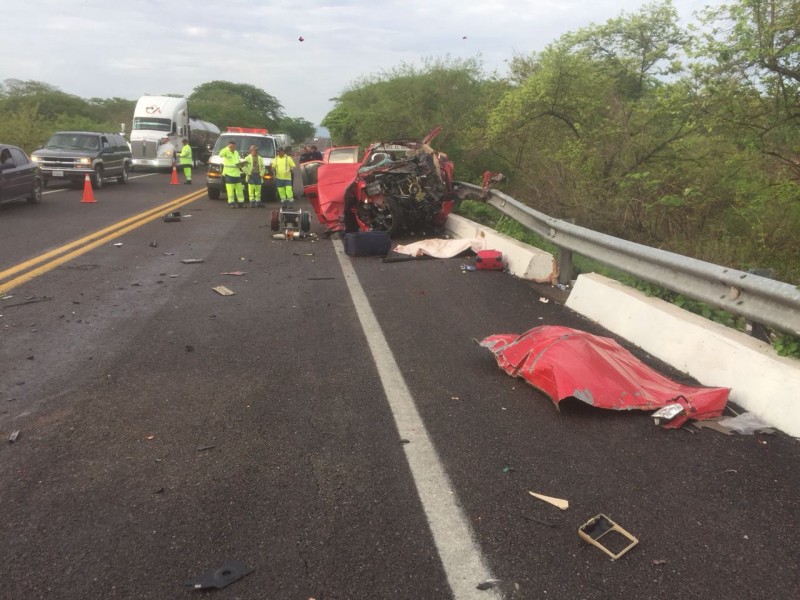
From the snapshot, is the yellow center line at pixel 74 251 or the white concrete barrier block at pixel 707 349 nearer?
the white concrete barrier block at pixel 707 349

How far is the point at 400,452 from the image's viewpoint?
3652 millimetres

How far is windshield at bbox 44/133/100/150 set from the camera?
22.4 m

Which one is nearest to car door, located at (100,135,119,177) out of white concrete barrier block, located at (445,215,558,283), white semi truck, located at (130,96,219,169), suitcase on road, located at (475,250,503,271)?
white semi truck, located at (130,96,219,169)

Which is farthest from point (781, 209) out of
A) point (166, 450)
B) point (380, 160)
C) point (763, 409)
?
point (166, 450)

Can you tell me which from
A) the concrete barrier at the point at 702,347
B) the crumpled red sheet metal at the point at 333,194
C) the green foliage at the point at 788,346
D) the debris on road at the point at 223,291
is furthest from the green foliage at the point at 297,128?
the green foliage at the point at 788,346

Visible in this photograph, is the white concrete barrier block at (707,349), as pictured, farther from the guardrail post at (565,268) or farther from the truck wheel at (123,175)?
the truck wheel at (123,175)

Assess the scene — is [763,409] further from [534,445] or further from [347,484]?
[347,484]

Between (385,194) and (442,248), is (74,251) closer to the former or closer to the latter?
(385,194)

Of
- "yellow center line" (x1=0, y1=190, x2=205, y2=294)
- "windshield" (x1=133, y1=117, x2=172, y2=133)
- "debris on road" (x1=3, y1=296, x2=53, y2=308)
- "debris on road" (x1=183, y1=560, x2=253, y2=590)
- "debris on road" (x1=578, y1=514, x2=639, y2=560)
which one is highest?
"windshield" (x1=133, y1=117, x2=172, y2=133)

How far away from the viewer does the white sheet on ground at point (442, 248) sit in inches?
420

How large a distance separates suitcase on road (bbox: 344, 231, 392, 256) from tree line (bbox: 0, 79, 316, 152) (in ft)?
99.4

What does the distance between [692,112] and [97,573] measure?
1123 cm

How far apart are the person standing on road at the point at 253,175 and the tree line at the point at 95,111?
71.5 feet

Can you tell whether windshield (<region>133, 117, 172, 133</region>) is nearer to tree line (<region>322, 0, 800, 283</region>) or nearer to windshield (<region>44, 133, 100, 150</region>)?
windshield (<region>44, 133, 100, 150</region>)
